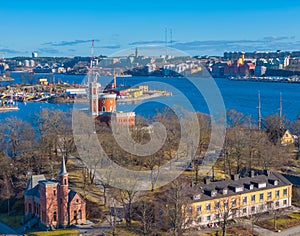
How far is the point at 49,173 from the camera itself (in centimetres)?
1588

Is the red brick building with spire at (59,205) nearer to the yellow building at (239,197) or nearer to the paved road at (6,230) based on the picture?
the paved road at (6,230)

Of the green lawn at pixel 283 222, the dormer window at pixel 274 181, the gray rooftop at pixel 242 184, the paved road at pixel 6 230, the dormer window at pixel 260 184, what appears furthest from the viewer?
the dormer window at pixel 274 181

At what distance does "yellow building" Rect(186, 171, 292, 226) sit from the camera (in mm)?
12578

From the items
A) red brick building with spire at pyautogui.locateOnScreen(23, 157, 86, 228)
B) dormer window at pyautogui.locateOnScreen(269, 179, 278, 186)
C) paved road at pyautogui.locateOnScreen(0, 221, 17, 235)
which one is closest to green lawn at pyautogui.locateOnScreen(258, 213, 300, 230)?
dormer window at pyautogui.locateOnScreen(269, 179, 278, 186)

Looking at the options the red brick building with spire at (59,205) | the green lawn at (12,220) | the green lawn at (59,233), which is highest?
the red brick building with spire at (59,205)

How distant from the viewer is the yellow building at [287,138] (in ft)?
71.7

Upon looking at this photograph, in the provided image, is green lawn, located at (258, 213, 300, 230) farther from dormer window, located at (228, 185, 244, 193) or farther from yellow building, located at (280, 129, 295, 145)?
yellow building, located at (280, 129, 295, 145)

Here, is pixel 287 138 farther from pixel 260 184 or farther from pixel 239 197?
pixel 239 197

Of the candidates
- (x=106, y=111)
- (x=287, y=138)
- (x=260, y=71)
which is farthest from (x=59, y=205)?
(x=260, y=71)

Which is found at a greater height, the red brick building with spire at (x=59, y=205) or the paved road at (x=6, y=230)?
the red brick building with spire at (x=59, y=205)

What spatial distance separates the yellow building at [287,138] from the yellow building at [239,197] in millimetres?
7468

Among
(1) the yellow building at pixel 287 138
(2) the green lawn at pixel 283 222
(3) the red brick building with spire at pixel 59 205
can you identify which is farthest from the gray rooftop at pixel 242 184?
(1) the yellow building at pixel 287 138

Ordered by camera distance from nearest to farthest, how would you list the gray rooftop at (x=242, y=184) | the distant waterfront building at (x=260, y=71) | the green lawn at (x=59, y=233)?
1. the green lawn at (x=59, y=233)
2. the gray rooftop at (x=242, y=184)
3. the distant waterfront building at (x=260, y=71)

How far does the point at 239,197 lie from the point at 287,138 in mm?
9851
